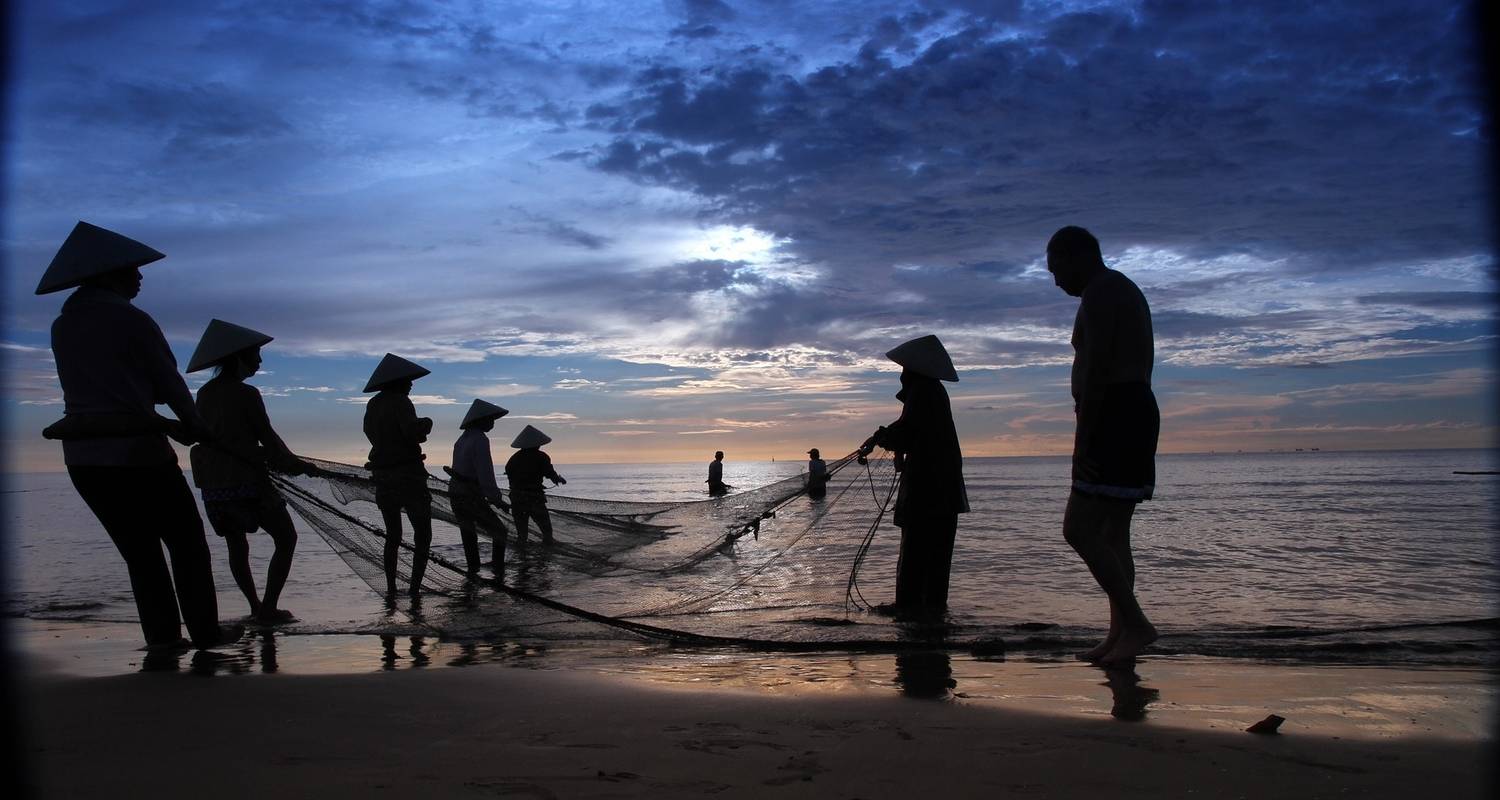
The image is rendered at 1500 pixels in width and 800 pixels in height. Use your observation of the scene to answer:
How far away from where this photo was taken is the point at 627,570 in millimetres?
7031

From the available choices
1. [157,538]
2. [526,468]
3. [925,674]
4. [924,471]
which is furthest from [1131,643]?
[526,468]

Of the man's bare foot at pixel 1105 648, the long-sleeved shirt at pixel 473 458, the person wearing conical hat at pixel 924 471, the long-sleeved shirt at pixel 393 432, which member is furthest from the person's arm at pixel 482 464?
the man's bare foot at pixel 1105 648

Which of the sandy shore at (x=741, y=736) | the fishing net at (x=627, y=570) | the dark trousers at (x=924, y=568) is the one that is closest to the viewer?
the sandy shore at (x=741, y=736)

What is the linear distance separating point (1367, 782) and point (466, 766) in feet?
8.74

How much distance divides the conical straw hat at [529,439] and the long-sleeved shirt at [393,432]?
13.6 feet

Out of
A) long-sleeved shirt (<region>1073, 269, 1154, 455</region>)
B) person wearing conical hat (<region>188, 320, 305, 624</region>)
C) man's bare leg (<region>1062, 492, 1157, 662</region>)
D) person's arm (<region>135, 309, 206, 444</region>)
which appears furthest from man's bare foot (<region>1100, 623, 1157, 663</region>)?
person wearing conical hat (<region>188, 320, 305, 624</region>)

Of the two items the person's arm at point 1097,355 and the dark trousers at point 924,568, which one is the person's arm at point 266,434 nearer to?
the dark trousers at point 924,568

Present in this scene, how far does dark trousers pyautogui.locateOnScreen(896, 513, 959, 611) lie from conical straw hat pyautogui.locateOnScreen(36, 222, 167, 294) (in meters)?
5.14

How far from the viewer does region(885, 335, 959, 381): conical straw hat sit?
6.57m

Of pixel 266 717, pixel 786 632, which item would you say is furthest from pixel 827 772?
pixel 786 632

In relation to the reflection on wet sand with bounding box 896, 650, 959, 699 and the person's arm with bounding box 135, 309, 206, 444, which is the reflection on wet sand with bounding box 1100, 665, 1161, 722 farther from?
the person's arm with bounding box 135, 309, 206, 444

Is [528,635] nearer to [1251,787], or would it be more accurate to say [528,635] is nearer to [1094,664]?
[1094,664]

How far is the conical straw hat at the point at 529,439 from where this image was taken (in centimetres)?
1212

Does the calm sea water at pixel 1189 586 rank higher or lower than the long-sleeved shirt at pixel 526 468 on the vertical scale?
lower
